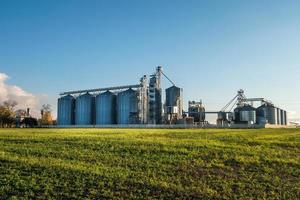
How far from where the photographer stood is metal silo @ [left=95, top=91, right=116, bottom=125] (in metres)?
123

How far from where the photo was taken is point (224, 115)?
466ft

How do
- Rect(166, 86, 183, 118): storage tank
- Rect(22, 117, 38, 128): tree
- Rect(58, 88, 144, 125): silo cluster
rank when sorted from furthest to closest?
1. Rect(22, 117, 38, 128): tree
2. Rect(166, 86, 183, 118): storage tank
3. Rect(58, 88, 144, 125): silo cluster

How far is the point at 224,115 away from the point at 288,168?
125 meters

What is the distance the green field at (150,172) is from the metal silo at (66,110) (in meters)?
113

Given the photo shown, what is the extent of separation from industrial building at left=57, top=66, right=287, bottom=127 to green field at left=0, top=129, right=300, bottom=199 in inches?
3287

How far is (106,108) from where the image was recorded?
124 metres

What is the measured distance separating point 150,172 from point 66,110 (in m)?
124

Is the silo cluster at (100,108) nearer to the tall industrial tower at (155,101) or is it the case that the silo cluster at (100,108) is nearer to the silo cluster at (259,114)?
the tall industrial tower at (155,101)

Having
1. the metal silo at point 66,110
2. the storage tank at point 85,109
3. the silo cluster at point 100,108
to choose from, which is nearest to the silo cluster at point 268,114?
the silo cluster at point 100,108

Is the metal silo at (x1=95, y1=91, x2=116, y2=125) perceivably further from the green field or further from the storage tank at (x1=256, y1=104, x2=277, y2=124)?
the green field

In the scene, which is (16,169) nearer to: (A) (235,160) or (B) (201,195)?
(B) (201,195)

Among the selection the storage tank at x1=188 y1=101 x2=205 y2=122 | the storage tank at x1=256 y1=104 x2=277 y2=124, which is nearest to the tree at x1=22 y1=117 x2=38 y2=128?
the storage tank at x1=188 y1=101 x2=205 y2=122

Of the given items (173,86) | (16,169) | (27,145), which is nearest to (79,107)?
(173,86)

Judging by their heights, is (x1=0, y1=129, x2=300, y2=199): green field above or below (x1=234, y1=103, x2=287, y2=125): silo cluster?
below
